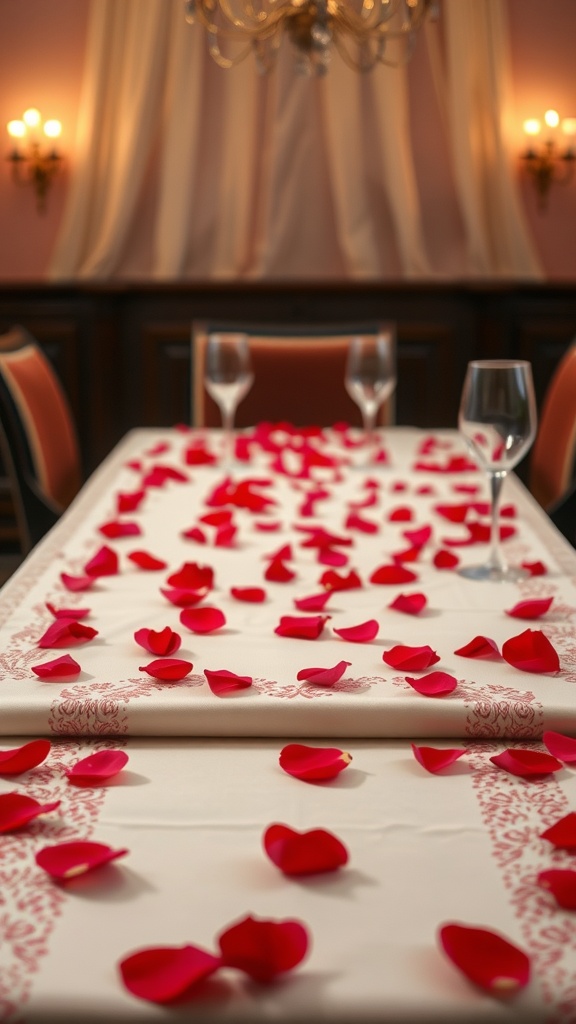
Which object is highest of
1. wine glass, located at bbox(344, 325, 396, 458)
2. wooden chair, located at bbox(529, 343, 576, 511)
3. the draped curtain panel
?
the draped curtain panel

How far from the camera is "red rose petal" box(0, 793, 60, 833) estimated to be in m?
0.63

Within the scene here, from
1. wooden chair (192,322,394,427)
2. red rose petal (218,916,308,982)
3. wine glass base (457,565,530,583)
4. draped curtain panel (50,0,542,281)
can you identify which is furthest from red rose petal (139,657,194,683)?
draped curtain panel (50,0,542,281)

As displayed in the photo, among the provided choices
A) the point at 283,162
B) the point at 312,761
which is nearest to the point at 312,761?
the point at 312,761

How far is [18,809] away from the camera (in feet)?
2.12

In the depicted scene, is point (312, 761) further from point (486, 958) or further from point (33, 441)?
point (33, 441)

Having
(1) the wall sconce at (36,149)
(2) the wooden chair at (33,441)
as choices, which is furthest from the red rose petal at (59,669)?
(1) the wall sconce at (36,149)

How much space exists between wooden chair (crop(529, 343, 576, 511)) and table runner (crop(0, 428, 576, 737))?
0.95ft

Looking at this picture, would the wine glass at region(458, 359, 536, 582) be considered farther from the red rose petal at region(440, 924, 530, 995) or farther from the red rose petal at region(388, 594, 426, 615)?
the red rose petal at region(440, 924, 530, 995)

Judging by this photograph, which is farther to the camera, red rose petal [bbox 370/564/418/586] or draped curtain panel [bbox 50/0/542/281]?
draped curtain panel [bbox 50/0/542/281]

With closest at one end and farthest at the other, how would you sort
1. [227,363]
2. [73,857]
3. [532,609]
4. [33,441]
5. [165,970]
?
[165,970] < [73,857] < [532,609] < [227,363] < [33,441]

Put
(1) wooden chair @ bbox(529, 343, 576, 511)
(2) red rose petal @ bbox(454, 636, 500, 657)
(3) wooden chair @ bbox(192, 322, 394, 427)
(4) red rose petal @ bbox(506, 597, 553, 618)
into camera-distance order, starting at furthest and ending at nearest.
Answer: (3) wooden chair @ bbox(192, 322, 394, 427)
(1) wooden chair @ bbox(529, 343, 576, 511)
(4) red rose petal @ bbox(506, 597, 553, 618)
(2) red rose petal @ bbox(454, 636, 500, 657)

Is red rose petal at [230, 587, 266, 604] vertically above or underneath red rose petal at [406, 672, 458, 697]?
underneath

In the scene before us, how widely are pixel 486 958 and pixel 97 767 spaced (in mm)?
305

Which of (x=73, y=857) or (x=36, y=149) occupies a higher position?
(x=36, y=149)
